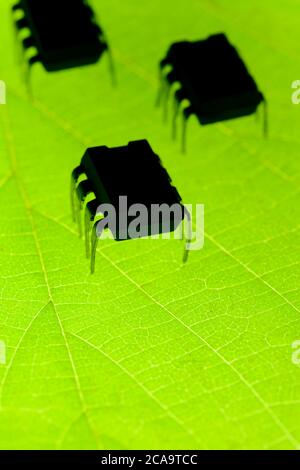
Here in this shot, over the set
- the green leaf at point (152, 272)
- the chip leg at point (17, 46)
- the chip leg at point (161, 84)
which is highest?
the chip leg at point (17, 46)

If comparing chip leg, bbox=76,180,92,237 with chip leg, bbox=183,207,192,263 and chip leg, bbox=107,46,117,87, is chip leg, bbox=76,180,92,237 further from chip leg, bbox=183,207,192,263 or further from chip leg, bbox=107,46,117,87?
chip leg, bbox=107,46,117,87

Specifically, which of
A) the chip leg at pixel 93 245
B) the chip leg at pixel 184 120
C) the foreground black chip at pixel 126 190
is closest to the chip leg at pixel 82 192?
the foreground black chip at pixel 126 190

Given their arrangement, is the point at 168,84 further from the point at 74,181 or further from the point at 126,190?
the point at 126,190

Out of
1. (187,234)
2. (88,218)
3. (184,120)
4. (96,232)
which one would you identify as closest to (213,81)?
(184,120)

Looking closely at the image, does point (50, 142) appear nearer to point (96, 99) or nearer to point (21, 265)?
point (96, 99)

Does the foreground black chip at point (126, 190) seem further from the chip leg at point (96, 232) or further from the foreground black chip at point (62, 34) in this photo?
the foreground black chip at point (62, 34)
